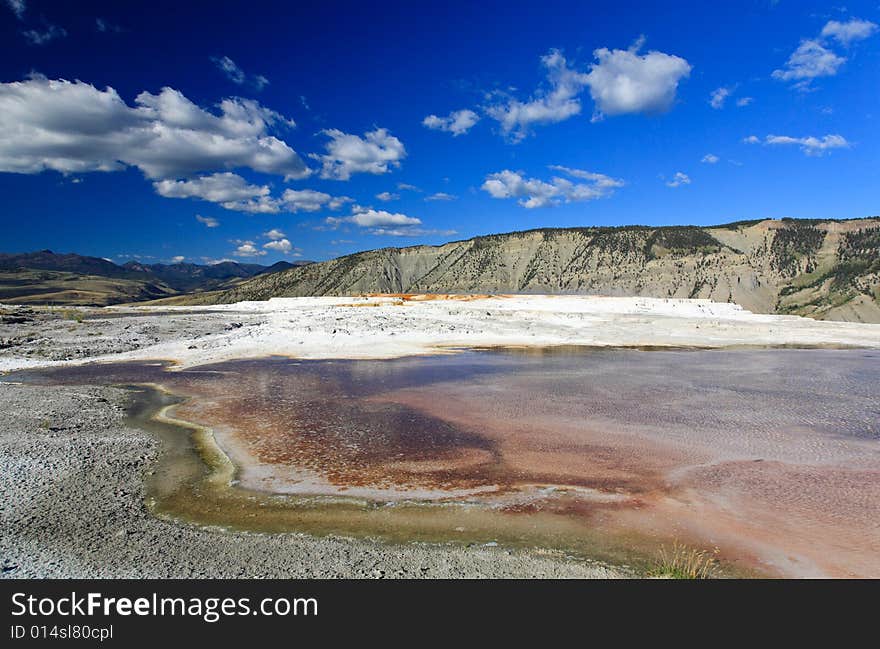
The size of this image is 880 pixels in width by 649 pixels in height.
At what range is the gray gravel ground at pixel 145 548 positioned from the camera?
243 inches

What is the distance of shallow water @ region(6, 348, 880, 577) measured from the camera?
24.8 ft

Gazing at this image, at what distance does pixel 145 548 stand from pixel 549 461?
738 centimetres

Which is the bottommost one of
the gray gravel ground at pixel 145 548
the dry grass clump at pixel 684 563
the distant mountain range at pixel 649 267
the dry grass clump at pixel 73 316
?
the dry grass clump at pixel 684 563

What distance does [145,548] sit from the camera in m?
6.66

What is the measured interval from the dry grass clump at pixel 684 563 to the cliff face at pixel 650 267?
73855 millimetres

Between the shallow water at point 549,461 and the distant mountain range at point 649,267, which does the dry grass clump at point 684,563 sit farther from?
the distant mountain range at point 649,267

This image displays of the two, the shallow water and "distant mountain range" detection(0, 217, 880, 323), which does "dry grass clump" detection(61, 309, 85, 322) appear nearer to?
the shallow water

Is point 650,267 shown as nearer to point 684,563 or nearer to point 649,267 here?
point 649,267

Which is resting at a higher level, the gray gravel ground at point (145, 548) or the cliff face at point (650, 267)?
the cliff face at point (650, 267)

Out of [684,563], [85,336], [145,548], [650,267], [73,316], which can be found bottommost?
[684,563]

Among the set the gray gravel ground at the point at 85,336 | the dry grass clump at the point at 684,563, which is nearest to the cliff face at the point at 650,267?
the gray gravel ground at the point at 85,336

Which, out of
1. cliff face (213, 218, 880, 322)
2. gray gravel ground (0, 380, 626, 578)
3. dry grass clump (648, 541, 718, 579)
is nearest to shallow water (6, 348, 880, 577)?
dry grass clump (648, 541, 718, 579)

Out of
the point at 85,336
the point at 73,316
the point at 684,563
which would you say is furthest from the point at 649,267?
the point at 684,563

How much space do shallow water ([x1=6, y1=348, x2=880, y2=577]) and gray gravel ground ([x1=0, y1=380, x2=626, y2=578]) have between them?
0.50 meters
